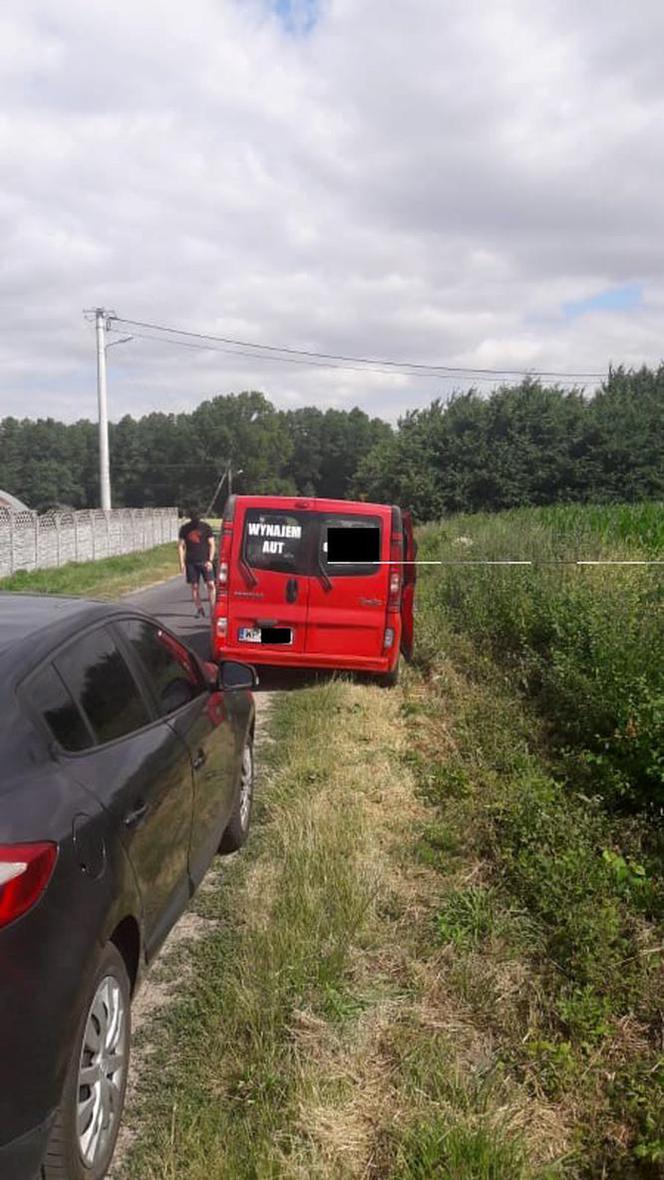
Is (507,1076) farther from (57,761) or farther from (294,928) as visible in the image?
(57,761)

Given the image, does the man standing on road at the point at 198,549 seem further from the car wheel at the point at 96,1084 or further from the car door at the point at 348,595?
the car wheel at the point at 96,1084

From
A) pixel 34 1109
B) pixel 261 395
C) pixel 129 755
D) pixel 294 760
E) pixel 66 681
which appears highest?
pixel 261 395

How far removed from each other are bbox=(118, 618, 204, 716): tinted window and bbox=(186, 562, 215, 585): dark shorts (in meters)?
9.42

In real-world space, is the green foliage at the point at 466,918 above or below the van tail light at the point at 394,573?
below

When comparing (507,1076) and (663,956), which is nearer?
(507,1076)

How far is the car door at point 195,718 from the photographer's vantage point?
366 centimetres

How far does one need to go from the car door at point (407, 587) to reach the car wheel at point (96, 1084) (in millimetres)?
6291

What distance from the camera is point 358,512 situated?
28.1 feet

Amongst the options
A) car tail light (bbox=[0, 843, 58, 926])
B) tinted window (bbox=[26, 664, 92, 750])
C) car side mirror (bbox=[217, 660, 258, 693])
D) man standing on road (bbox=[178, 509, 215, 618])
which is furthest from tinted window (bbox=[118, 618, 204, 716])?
man standing on road (bbox=[178, 509, 215, 618])

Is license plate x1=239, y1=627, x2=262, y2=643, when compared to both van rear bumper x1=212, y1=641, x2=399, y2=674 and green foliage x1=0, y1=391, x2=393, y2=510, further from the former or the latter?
green foliage x1=0, y1=391, x2=393, y2=510

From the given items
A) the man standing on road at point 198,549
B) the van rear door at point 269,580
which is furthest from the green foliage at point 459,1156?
the man standing on road at point 198,549

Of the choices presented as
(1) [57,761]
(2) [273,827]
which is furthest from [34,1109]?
(2) [273,827]

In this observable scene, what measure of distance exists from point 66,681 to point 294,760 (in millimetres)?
3434

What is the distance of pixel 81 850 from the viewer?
7.85 feet
